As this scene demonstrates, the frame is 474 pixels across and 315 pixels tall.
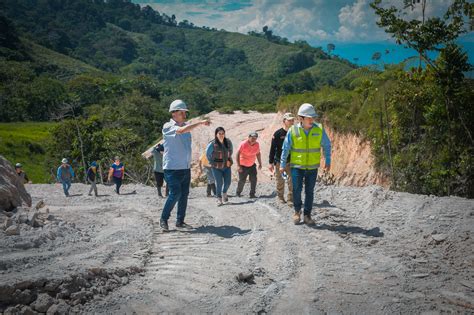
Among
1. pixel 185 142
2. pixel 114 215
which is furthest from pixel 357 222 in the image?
pixel 114 215

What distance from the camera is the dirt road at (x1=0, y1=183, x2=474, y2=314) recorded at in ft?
14.1

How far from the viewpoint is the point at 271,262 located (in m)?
5.58

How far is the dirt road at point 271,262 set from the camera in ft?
14.1

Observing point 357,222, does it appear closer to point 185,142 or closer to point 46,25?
point 185,142

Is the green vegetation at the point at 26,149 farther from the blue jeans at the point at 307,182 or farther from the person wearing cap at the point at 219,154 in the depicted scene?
the blue jeans at the point at 307,182

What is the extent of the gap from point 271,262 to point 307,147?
2.42 meters

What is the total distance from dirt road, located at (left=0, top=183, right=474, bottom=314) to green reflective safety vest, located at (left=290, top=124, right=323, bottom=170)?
43.3 inches

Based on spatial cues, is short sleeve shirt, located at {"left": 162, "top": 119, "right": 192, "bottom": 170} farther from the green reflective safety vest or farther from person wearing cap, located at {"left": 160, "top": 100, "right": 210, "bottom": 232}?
the green reflective safety vest

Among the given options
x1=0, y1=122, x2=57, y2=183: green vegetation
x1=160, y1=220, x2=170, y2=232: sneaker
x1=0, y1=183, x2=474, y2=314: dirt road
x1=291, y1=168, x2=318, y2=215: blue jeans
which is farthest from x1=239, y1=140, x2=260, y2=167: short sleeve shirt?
x1=0, y1=122, x2=57, y2=183: green vegetation

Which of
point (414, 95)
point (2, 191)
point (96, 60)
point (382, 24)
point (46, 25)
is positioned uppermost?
point (46, 25)

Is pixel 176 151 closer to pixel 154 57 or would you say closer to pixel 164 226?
pixel 164 226

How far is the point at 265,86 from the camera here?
11262 centimetres

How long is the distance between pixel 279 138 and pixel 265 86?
10512cm

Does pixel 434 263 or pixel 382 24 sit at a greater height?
pixel 382 24
